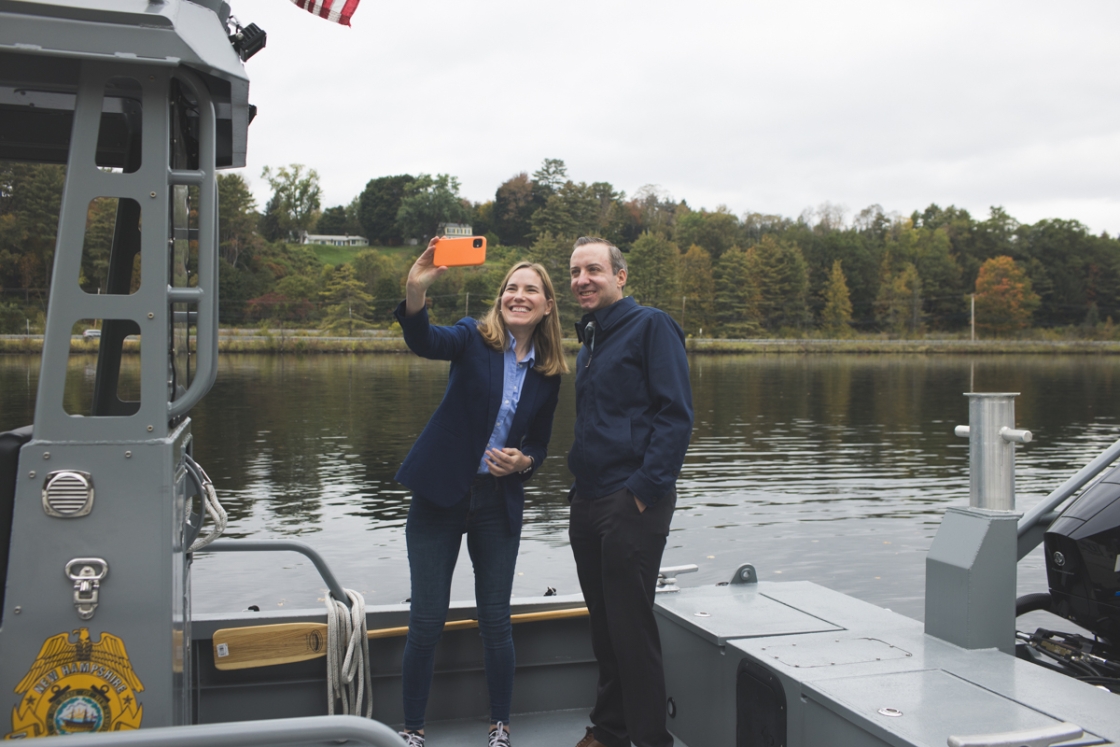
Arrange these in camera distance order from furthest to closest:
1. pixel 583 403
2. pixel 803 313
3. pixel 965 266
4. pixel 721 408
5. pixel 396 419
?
pixel 965 266, pixel 803 313, pixel 721 408, pixel 396 419, pixel 583 403

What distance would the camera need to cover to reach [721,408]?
29.2m

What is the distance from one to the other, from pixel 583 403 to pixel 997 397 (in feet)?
4.13

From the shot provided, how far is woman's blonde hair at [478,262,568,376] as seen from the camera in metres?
3.06

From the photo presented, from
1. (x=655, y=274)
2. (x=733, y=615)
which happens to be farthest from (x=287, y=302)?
(x=733, y=615)

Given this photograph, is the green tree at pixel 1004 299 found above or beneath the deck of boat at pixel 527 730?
above

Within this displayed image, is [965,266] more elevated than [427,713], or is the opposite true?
[965,266]

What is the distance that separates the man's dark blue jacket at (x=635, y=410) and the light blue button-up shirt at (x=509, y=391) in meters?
0.22

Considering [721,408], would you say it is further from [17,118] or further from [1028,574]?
[17,118]

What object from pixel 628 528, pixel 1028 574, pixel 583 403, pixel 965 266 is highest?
pixel 965 266

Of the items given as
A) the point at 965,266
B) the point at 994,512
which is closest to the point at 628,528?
the point at 994,512

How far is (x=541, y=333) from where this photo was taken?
3158 millimetres

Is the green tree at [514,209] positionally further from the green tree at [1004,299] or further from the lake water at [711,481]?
the lake water at [711,481]

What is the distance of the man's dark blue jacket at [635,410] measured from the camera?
278cm

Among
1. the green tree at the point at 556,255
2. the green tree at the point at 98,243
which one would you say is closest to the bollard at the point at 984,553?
the green tree at the point at 98,243
